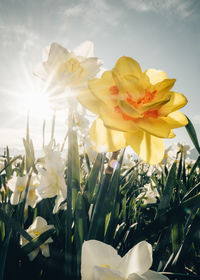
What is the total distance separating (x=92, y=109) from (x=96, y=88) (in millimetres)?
41

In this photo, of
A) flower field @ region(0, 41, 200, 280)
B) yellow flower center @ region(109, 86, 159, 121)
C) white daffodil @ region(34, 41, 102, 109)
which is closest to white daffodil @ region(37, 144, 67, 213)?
flower field @ region(0, 41, 200, 280)

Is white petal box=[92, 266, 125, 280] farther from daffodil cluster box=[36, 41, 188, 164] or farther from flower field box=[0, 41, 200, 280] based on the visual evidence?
daffodil cluster box=[36, 41, 188, 164]

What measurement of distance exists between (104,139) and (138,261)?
22 cm

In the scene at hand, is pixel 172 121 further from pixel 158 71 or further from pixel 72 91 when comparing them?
pixel 72 91

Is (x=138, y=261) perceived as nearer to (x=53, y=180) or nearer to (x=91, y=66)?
(x=53, y=180)

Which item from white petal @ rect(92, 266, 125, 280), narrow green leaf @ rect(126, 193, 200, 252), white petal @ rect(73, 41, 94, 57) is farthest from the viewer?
white petal @ rect(73, 41, 94, 57)

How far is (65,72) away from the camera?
1.43 ft

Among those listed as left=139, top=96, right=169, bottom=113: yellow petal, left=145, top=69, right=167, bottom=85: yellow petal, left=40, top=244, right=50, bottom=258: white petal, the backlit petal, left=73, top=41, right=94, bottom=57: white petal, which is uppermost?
left=73, top=41, right=94, bottom=57: white petal

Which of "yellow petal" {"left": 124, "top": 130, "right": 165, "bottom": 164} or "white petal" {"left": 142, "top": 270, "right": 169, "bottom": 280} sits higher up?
"yellow petal" {"left": 124, "top": 130, "right": 165, "bottom": 164}

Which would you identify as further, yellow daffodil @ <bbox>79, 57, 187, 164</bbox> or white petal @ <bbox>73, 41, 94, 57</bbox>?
white petal @ <bbox>73, 41, 94, 57</bbox>

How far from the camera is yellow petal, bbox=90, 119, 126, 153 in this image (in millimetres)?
315

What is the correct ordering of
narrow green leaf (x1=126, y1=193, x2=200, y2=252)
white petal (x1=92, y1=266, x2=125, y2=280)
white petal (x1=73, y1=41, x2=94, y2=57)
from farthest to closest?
white petal (x1=73, y1=41, x2=94, y2=57), narrow green leaf (x1=126, y1=193, x2=200, y2=252), white petal (x1=92, y1=266, x2=125, y2=280)

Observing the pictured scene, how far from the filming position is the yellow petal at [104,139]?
1.03ft

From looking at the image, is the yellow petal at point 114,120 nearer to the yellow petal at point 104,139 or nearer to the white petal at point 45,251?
the yellow petal at point 104,139
